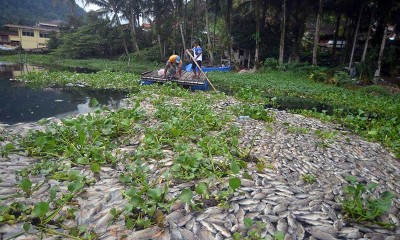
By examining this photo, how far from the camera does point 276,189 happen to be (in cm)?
369

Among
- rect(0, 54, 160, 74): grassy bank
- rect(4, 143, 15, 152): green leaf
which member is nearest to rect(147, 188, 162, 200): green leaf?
rect(4, 143, 15, 152): green leaf

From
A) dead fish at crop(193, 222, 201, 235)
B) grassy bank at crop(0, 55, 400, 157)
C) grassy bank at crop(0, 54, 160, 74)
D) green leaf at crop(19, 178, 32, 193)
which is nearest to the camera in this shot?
dead fish at crop(193, 222, 201, 235)

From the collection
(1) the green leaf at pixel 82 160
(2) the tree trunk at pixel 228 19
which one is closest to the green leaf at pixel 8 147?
(1) the green leaf at pixel 82 160

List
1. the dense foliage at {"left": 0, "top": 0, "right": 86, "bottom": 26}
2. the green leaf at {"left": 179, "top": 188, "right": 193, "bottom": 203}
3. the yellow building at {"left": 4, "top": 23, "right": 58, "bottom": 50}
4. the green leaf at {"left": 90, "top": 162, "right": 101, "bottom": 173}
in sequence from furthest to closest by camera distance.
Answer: the dense foliage at {"left": 0, "top": 0, "right": 86, "bottom": 26}
the yellow building at {"left": 4, "top": 23, "right": 58, "bottom": 50}
the green leaf at {"left": 90, "top": 162, "right": 101, "bottom": 173}
the green leaf at {"left": 179, "top": 188, "right": 193, "bottom": 203}

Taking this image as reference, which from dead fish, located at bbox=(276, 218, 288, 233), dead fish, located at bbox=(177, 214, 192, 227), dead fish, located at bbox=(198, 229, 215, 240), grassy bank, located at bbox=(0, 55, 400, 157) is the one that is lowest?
dead fish, located at bbox=(198, 229, 215, 240)

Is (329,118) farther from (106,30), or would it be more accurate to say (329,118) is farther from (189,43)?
(106,30)

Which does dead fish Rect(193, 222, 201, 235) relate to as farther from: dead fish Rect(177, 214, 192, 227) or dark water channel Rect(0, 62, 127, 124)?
Result: dark water channel Rect(0, 62, 127, 124)

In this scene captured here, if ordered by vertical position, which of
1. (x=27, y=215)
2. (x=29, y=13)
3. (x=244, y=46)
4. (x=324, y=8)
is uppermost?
(x=29, y=13)

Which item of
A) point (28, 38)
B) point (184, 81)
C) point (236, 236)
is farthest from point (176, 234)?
point (28, 38)

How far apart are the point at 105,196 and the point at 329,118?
7507mm

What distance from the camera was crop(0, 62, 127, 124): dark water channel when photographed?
824 cm

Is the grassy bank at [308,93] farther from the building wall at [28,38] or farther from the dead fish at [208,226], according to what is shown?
the building wall at [28,38]

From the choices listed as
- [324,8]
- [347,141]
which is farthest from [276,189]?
[324,8]

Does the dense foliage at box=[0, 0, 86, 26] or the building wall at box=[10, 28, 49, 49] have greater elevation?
the dense foliage at box=[0, 0, 86, 26]
